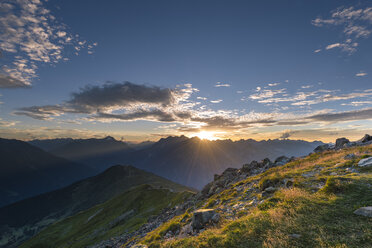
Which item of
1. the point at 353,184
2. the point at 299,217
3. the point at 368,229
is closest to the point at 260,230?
the point at 299,217

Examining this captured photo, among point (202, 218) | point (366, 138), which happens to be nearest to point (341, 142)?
point (366, 138)

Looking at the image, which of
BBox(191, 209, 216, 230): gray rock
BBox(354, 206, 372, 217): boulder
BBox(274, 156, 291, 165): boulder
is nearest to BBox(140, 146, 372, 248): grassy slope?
BBox(354, 206, 372, 217): boulder

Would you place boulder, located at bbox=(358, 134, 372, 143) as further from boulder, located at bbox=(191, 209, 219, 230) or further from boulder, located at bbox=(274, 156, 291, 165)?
boulder, located at bbox=(191, 209, 219, 230)

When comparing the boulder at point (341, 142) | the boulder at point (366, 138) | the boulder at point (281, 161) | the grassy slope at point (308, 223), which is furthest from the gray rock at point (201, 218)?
the boulder at point (366, 138)

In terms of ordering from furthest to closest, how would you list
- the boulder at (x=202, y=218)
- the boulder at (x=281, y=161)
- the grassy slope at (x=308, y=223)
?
the boulder at (x=281, y=161) → the boulder at (x=202, y=218) → the grassy slope at (x=308, y=223)

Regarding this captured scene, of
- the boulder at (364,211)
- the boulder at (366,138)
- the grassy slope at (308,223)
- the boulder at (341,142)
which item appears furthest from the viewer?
the boulder at (341,142)

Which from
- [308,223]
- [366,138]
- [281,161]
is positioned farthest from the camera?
[281,161]

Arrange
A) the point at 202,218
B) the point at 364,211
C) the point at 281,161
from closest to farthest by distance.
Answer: the point at 364,211
the point at 202,218
the point at 281,161

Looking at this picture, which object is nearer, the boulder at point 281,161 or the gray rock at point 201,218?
the gray rock at point 201,218

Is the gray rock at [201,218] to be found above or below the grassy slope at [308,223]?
below

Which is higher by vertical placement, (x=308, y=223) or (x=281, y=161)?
(x=308, y=223)

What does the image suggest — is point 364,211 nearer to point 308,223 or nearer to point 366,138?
point 308,223

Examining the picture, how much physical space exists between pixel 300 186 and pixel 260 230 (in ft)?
25.1

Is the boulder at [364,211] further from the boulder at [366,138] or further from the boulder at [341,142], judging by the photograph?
the boulder at [366,138]
